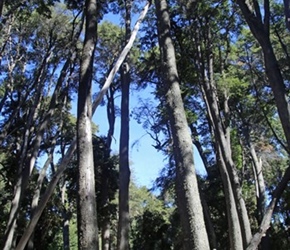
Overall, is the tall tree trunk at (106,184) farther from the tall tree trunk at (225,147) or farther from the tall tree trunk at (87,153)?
the tall tree trunk at (87,153)

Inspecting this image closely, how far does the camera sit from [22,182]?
1082 cm

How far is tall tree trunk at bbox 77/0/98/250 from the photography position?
452cm

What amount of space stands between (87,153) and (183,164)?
4.63ft

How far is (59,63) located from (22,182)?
6708 millimetres

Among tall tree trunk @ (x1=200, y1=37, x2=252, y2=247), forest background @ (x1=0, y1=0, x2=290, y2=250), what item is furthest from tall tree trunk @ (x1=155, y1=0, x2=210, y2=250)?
tall tree trunk @ (x1=200, y1=37, x2=252, y2=247)

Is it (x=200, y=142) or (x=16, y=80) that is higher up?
(x=16, y=80)

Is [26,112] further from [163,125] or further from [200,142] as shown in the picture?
[200,142]

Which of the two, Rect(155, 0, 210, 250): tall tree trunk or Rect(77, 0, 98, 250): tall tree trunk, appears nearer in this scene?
Rect(77, 0, 98, 250): tall tree trunk

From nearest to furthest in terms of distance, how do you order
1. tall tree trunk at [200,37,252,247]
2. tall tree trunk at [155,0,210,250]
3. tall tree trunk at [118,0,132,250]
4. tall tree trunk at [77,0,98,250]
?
tall tree trunk at [77,0,98,250] → tall tree trunk at [155,0,210,250] → tall tree trunk at [118,0,132,250] → tall tree trunk at [200,37,252,247]

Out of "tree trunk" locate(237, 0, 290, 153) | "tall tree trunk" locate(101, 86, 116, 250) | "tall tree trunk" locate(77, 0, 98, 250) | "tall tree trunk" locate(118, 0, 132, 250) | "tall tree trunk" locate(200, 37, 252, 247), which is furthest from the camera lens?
"tall tree trunk" locate(101, 86, 116, 250)

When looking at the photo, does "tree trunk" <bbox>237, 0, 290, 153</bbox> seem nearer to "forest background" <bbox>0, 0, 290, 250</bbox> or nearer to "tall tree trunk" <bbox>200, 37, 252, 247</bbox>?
"forest background" <bbox>0, 0, 290, 250</bbox>

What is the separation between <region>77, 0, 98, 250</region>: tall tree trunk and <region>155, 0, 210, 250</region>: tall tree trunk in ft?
4.05

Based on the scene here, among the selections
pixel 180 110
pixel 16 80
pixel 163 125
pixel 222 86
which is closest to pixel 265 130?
pixel 163 125

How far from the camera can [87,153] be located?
5.14 meters
